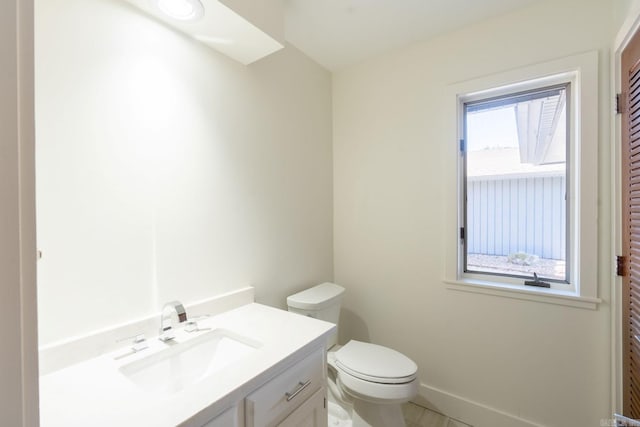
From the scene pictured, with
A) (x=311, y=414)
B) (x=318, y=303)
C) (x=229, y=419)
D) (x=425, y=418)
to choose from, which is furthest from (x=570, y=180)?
(x=229, y=419)

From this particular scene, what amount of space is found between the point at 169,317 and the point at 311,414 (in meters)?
0.70

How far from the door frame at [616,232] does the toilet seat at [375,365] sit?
3.08 feet

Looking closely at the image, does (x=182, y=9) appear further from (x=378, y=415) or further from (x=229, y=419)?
(x=378, y=415)

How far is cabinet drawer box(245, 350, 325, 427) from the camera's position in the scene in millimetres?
872

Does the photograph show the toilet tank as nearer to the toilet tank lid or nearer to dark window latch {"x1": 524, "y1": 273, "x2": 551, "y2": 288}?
the toilet tank lid

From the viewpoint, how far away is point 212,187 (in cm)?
141

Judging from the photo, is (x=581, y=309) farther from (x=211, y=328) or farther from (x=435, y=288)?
(x=211, y=328)

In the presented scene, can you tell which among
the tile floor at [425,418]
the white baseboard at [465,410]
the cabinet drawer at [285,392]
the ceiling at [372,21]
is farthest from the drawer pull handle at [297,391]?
the ceiling at [372,21]

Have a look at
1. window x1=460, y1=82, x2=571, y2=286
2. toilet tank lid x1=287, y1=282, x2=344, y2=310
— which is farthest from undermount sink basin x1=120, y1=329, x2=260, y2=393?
window x1=460, y1=82, x2=571, y2=286

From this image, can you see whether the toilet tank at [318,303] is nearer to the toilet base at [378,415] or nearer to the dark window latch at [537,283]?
the toilet base at [378,415]

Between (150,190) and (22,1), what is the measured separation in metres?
0.87

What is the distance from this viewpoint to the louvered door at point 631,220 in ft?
3.78

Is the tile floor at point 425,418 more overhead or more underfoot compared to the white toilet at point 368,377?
more underfoot

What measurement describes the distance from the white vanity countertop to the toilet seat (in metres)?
0.50
